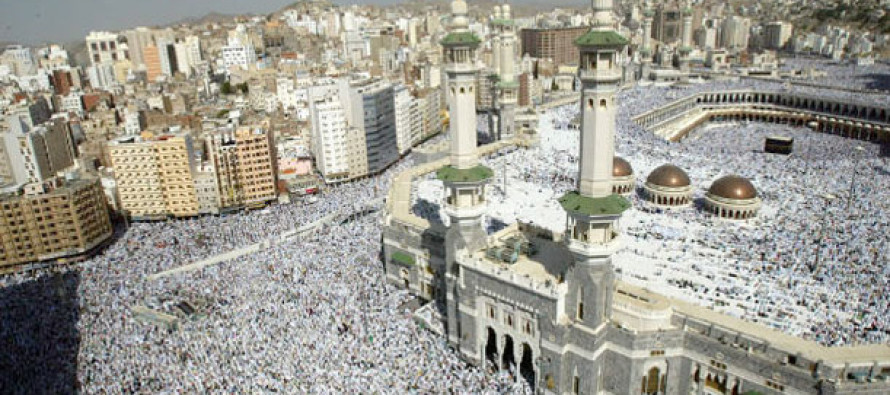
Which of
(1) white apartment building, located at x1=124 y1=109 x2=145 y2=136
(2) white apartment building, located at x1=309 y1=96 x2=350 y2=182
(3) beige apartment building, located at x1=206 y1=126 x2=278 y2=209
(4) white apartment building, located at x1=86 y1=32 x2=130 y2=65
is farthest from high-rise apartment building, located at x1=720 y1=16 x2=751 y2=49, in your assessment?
(4) white apartment building, located at x1=86 y1=32 x2=130 y2=65

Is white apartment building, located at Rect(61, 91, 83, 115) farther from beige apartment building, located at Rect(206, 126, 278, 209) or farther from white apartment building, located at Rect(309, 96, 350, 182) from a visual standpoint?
beige apartment building, located at Rect(206, 126, 278, 209)

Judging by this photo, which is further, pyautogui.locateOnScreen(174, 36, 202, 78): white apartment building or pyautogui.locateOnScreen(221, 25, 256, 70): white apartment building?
pyautogui.locateOnScreen(174, 36, 202, 78): white apartment building

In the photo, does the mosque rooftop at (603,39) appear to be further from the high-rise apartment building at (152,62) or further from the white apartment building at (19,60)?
the white apartment building at (19,60)

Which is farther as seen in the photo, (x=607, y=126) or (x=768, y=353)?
(x=607, y=126)

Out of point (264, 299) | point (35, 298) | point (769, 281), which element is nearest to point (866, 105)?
point (769, 281)

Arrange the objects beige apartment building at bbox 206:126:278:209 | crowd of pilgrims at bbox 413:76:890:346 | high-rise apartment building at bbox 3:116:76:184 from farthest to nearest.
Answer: high-rise apartment building at bbox 3:116:76:184, beige apartment building at bbox 206:126:278:209, crowd of pilgrims at bbox 413:76:890:346

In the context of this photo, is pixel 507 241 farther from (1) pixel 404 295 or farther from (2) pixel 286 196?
(2) pixel 286 196
